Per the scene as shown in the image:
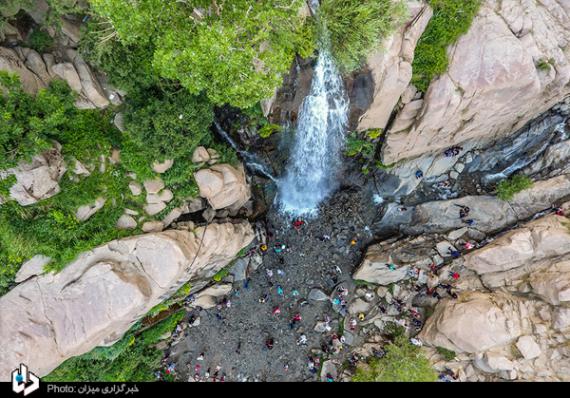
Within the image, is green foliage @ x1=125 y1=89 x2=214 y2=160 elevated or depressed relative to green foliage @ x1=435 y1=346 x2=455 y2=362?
elevated

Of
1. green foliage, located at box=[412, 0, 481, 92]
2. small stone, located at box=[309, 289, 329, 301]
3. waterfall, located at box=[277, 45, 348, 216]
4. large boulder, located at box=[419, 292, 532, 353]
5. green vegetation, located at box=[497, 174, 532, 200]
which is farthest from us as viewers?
small stone, located at box=[309, 289, 329, 301]

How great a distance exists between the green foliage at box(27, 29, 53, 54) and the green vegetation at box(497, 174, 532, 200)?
75.7 feet

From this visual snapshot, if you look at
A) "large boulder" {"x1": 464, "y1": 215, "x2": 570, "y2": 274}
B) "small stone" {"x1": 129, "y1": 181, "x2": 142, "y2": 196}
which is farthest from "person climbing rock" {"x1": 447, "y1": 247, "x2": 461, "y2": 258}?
"small stone" {"x1": 129, "y1": 181, "x2": 142, "y2": 196}

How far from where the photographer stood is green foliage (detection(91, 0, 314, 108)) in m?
9.61

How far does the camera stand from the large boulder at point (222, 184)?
17.1 meters

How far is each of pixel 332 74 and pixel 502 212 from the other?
44.2 ft

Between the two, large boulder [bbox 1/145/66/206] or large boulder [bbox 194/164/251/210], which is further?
large boulder [bbox 194/164/251/210]

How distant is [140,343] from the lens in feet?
67.7

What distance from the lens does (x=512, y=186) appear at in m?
19.2

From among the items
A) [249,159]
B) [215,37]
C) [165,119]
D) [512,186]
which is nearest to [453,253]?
[512,186]

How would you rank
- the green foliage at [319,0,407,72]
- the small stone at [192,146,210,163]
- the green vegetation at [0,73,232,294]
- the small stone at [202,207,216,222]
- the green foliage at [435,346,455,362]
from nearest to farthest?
the green foliage at [319,0,407,72]
the green vegetation at [0,73,232,294]
the small stone at [192,146,210,163]
the small stone at [202,207,216,222]
the green foliage at [435,346,455,362]

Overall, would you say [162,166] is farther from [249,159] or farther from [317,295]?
[317,295]

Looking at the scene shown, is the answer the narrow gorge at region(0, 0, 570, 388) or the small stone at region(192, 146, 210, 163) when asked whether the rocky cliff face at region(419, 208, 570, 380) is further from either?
the small stone at region(192, 146, 210, 163)

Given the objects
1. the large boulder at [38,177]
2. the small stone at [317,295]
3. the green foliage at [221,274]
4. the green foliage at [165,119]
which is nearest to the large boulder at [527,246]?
the small stone at [317,295]
